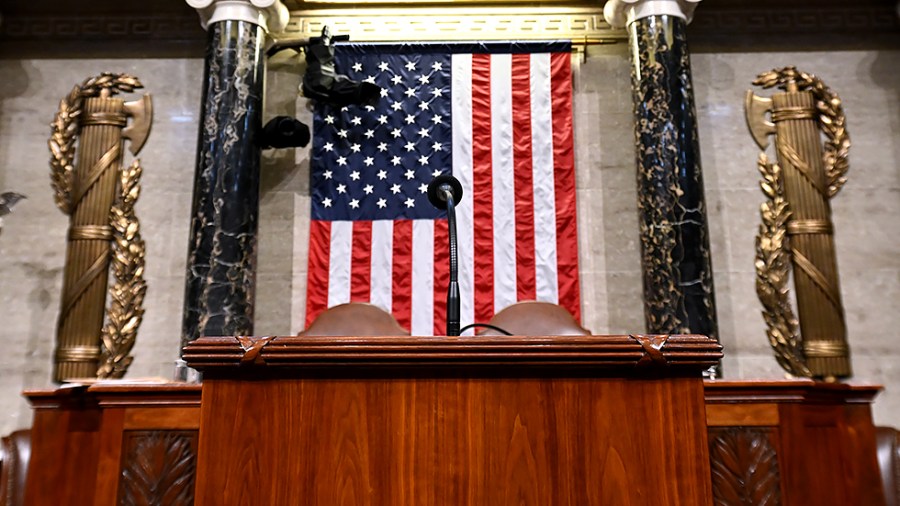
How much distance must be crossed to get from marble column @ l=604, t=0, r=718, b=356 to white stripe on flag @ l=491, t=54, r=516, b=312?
41.4 inches

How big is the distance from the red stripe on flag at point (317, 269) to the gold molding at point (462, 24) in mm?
1877

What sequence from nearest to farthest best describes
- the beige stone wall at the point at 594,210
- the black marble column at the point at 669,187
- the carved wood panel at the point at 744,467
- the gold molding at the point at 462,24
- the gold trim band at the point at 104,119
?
1. the carved wood panel at the point at 744,467
2. the black marble column at the point at 669,187
3. the beige stone wall at the point at 594,210
4. the gold trim band at the point at 104,119
5. the gold molding at the point at 462,24

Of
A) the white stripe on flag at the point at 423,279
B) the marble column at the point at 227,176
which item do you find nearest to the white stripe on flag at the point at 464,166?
the white stripe on flag at the point at 423,279

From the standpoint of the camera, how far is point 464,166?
22.3 feet

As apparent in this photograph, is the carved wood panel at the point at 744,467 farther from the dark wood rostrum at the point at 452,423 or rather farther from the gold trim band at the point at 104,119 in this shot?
the gold trim band at the point at 104,119

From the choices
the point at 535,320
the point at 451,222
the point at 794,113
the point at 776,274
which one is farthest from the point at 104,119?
the point at 794,113

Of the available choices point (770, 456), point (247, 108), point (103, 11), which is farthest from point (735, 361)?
point (103, 11)

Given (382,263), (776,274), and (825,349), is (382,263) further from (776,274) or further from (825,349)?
(825,349)

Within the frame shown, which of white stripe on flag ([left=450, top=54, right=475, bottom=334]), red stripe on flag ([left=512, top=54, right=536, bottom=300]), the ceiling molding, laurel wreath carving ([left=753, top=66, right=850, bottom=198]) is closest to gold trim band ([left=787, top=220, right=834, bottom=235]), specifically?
laurel wreath carving ([left=753, top=66, right=850, bottom=198])

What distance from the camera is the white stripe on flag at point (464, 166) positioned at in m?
6.51

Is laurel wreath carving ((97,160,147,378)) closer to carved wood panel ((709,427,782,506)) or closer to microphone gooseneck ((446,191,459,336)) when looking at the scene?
microphone gooseneck ((446,191,459,336))

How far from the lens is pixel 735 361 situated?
21.6ft

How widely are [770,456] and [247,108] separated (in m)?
4.95

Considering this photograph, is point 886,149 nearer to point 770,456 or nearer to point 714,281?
point 714,281
